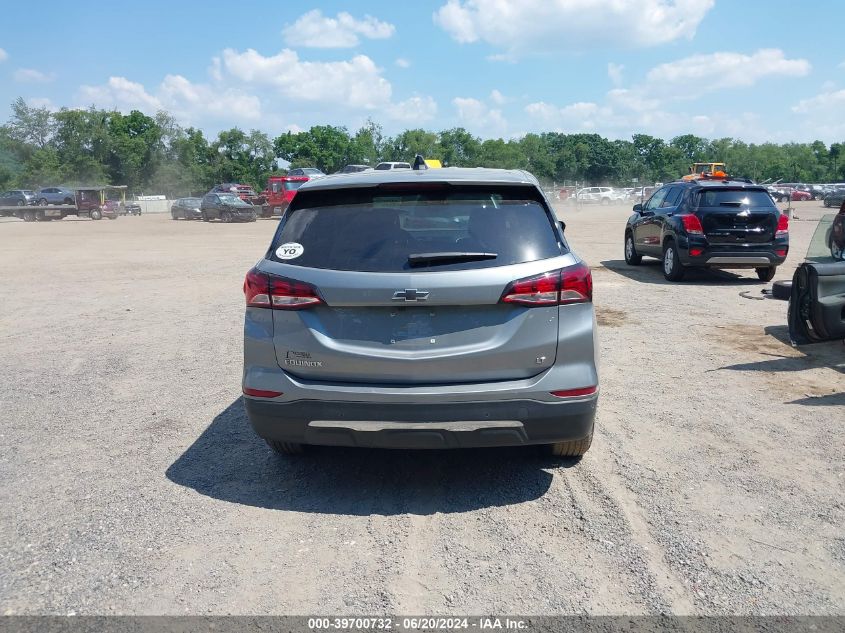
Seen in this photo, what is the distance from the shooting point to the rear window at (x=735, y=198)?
42.6 feet

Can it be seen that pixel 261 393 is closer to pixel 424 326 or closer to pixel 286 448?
pixel 286 448

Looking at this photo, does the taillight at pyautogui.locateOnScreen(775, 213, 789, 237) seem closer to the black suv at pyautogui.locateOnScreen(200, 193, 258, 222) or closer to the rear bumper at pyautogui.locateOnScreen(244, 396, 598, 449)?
the rear bumper at pyautogui.locateOnScreen(244, 396, 598, 449)

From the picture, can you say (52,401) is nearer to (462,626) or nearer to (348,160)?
(462,626)

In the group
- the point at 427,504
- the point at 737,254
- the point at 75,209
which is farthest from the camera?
the point at 75,209

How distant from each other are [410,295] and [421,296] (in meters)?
0.06

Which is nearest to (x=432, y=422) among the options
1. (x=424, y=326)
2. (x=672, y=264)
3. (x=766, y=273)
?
(x=424, y=326)

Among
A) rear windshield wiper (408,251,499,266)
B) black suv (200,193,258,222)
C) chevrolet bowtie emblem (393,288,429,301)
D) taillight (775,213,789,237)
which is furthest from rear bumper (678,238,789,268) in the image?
black suv (200,193,258,222)

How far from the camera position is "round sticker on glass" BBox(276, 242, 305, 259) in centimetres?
420

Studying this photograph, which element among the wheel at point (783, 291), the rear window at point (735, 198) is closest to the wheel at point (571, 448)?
the wheel at point (783, 291)

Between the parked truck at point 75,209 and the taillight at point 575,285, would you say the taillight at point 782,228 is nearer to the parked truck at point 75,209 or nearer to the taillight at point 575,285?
the taillight at point 575,285

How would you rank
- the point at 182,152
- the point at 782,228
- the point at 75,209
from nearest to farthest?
the point at 782,228, the point at 75,209, the point at 182,152

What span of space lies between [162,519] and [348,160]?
103089 millimetres

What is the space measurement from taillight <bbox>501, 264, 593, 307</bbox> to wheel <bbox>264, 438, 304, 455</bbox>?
5.56 ft

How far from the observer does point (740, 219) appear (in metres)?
12.9
